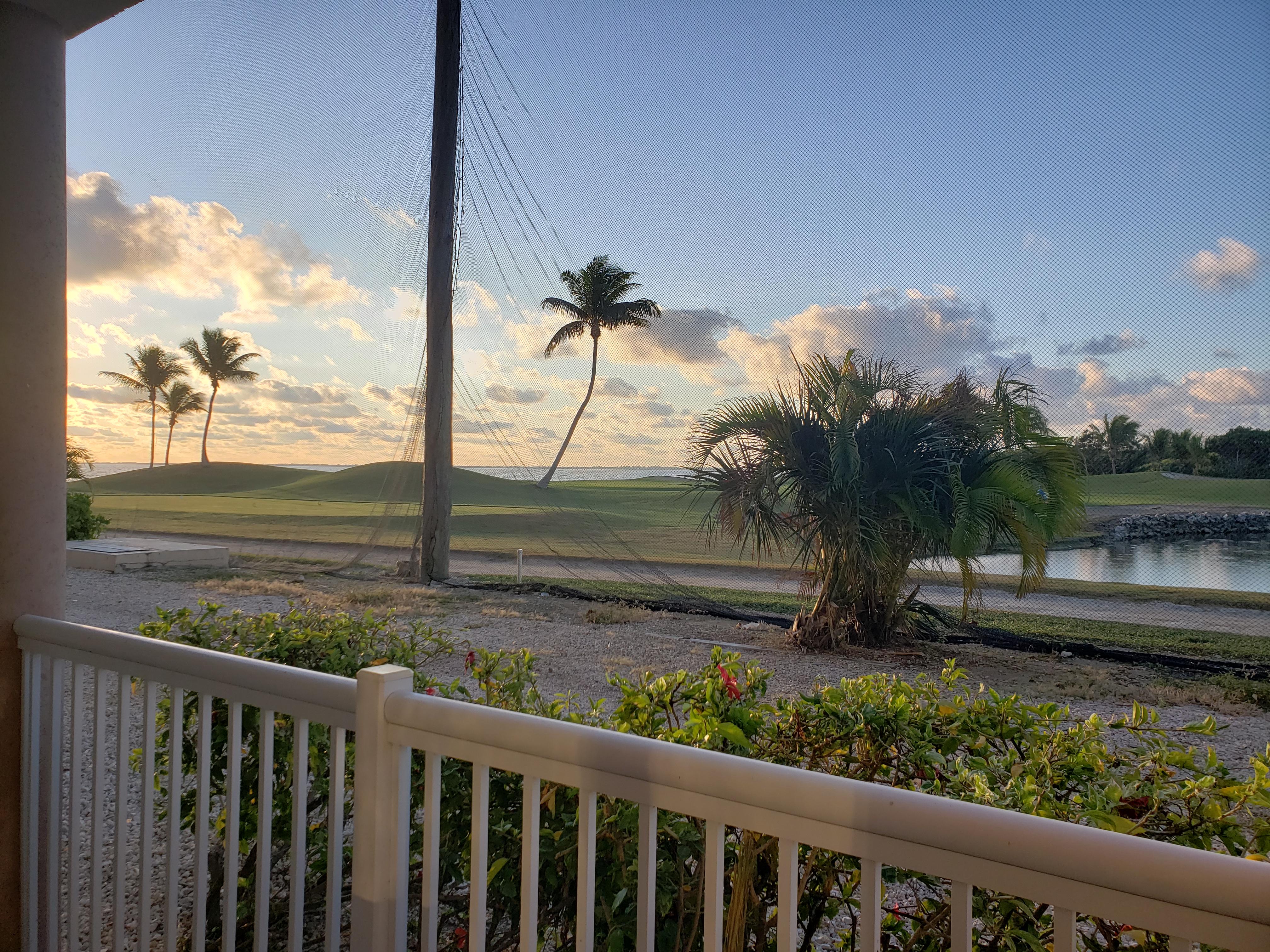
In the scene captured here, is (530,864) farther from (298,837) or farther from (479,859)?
(298,837)

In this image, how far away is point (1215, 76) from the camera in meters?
1.34

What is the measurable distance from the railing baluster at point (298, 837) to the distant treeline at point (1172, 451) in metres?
1.40

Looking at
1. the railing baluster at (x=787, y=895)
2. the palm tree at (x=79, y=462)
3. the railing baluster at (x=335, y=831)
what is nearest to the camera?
the railing baluster at (x=787, y=895)

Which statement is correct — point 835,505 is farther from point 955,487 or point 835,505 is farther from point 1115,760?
point 1115,760

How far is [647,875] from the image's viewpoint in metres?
0.64

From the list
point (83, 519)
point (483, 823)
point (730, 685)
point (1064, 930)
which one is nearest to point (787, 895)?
point (1064, 930)

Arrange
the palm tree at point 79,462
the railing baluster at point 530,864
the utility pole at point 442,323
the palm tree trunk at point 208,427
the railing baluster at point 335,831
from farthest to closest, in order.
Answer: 1. the palm tree at point 79,462
2. the palm tree trunk at point 208,427
3. the utility pole at point 442,323
4. the railing baluster at point 335,831
5. the railing baluster at point 530,864

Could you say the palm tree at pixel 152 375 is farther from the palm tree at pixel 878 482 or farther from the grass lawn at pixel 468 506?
Result: the palm tree at pixel 878 482

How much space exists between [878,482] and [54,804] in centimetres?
163

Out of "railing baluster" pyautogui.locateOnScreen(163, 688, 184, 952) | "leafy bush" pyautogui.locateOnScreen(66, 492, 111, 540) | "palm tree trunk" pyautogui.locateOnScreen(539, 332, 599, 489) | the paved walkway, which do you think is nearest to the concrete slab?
"leafy bush" pyautogui.locateOnScreen(66, 492, 111, 540)

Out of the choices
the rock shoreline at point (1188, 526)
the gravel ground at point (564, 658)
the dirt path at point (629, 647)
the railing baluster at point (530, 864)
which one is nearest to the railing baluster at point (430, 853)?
the railing baluster at point (530, 864)

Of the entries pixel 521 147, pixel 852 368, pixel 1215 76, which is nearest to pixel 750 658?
pixel 852 368

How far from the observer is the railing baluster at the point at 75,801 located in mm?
1240

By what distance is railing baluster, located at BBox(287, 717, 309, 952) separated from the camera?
2.97 feet
